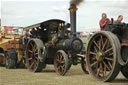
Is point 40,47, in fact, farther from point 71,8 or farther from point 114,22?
point 71,8

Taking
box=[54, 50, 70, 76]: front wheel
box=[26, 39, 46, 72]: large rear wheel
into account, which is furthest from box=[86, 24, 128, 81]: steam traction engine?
box=[26, 39, 46, 72]: large rear wheel

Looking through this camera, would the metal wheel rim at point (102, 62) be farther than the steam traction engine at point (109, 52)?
Yes

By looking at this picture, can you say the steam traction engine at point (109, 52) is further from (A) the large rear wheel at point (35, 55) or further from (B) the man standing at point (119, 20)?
(A) the large rear wheel at point (35, 55)

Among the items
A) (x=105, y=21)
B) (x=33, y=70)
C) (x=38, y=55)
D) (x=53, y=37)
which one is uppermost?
(x=105, y=21)

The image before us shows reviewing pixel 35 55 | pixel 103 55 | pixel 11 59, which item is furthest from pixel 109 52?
pixel 11 59

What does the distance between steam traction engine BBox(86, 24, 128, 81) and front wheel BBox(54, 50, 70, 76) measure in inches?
59.1

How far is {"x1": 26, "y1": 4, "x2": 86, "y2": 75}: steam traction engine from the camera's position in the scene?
9.78 meters

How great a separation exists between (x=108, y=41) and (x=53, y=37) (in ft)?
13.1

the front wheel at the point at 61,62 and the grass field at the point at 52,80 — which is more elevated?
the front wheel at the point at 61,62

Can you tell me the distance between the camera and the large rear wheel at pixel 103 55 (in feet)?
22.1

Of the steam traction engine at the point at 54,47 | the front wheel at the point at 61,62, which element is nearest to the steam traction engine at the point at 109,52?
the front wheel at the point at 61,62

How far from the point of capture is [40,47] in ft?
→ 34.4

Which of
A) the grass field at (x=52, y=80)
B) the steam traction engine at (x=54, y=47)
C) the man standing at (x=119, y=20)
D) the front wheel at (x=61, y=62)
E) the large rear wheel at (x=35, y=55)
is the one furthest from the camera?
the large rear wheel at (x=35, y=55)

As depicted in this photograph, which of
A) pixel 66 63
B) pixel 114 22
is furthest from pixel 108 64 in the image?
pixel 66 63
